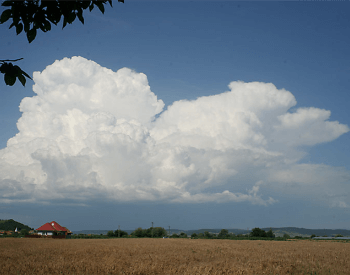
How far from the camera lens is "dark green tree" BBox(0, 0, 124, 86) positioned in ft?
12.4

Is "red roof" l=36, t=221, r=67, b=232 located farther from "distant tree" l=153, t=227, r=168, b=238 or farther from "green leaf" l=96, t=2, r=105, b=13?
"green leaf" l=96, t=2, r=105, b=13

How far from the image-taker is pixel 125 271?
54.3ft

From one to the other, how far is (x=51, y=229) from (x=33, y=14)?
11949 cm

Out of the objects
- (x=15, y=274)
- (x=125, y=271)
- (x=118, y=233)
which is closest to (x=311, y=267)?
(x=125, y=271)

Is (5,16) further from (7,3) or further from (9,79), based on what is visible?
(9,79)

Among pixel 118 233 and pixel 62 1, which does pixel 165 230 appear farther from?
pixel 62 1

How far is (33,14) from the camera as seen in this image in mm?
3965

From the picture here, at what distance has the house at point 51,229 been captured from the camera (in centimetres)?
10638

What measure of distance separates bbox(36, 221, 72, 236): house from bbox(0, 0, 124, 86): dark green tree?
11630 centimetres

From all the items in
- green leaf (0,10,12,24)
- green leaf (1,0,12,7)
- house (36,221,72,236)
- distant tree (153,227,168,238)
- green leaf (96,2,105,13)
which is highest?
green leaf (96,2,105,13)

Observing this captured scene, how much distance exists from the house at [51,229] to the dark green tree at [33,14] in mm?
116297

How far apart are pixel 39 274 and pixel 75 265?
2505 millimetres

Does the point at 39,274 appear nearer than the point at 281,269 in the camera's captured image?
Yes

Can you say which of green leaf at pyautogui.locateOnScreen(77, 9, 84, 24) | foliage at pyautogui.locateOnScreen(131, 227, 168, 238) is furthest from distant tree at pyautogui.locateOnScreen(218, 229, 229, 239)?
green leaf at pyautogui.locateOnScreen(77, 9, 84, 24)
